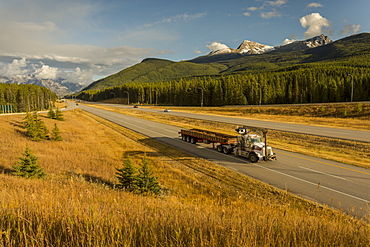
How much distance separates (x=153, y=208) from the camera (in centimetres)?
Result: 504

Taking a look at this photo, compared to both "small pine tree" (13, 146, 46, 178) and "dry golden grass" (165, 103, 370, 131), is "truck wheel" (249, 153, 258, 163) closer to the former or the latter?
"small pine tree" (13, 146, 46, 178)

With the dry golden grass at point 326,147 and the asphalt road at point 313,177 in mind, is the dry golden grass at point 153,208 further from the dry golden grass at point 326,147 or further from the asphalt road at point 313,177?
the dry golden grass at point 326,147

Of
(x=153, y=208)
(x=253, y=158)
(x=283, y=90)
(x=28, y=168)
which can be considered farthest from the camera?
(x=283, y=90)

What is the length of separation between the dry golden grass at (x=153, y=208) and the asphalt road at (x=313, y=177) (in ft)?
4.09

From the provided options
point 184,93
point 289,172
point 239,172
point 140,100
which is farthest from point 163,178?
point 140,100

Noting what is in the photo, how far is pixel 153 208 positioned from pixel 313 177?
14.4 m

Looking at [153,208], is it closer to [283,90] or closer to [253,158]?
[253,158]

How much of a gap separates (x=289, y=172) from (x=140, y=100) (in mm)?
160454

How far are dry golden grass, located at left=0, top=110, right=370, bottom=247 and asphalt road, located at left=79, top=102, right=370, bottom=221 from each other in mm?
1248

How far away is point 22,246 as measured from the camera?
2838mm

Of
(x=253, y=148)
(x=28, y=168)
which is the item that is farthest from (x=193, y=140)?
(x=28, y=168)

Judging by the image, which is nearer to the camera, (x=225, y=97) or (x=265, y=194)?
(x=265, y=194)

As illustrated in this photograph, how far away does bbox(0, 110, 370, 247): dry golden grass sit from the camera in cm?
316

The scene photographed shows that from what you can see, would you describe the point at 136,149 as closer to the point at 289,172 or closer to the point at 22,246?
the point at 289,172
